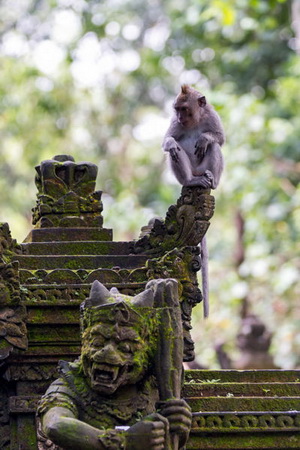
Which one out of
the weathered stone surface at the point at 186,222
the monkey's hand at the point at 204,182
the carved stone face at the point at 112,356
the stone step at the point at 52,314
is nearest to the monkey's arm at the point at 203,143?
the monkey's hand at the point at 204,182

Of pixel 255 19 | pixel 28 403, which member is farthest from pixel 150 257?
pixel 255 19

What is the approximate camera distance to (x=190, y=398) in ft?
26.7

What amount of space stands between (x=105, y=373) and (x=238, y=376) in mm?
2460

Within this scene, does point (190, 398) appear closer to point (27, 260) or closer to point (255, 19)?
point (27, 260)

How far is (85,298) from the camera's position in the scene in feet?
27.3

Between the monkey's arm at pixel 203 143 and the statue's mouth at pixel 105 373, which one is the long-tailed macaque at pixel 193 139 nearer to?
Answer: the monkey's arm at pixel 203 143

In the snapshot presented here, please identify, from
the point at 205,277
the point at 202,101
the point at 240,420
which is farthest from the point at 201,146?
the point at 240,420

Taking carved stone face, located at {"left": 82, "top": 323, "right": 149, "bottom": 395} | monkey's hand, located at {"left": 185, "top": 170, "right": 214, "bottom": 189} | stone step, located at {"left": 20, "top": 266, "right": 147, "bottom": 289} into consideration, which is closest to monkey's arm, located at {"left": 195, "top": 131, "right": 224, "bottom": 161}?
monkey's hand, located at {"left": 185, "top": 170, "right": 214, "bottom": 189}

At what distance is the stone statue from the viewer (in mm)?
6762

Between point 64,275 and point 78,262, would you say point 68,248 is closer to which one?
point 78,262

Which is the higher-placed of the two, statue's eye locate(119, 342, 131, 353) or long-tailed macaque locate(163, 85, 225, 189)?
long-tailed macaque locate(163, 85, 225, 189)

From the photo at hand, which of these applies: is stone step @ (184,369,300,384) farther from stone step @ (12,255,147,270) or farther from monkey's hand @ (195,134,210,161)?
monkey's hand @ (195,134,210,161)

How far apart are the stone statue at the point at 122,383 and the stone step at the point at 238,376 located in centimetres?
177

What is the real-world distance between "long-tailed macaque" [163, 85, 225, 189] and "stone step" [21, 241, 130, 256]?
71.1 inches
